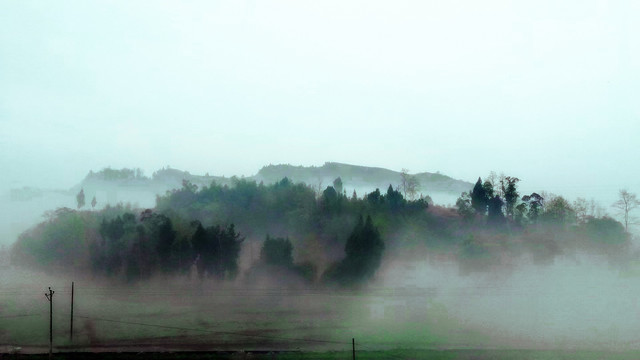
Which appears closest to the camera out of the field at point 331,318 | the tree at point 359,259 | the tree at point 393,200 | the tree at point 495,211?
the field at point 331,318

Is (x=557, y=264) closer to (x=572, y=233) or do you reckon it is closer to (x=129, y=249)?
(x=572, y=233)

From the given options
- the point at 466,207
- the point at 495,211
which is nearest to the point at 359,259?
the point at 466,207

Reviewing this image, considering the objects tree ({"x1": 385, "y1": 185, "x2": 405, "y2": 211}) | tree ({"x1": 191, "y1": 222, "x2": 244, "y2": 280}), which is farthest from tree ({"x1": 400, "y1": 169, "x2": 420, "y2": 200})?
tree ({"x1": 191, "y1": 222, "x2": 244, "y2": 280})

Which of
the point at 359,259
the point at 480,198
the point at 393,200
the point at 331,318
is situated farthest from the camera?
the point at 393,200

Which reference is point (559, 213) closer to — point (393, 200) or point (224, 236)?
point (393, 200)

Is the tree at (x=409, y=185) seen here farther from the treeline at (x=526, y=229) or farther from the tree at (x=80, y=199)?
the tree at (x=80, y=199)

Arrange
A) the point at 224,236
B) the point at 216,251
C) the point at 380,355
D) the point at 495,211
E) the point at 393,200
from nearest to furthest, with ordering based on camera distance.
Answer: the point at 380,355
the point at 216,251
the point at 224,236
the point at 495,211
the point at 393,200

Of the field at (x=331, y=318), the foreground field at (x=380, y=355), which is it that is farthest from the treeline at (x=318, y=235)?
the foreground field at (x=380, y=355)

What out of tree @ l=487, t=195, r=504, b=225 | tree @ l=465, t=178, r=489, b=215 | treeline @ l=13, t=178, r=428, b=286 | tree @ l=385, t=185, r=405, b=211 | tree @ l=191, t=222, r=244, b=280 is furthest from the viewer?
tree @ l=385, t=185, r=405, b=211

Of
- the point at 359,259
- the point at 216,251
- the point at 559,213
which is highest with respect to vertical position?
the point at 559,213

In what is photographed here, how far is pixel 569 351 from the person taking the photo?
34125 millimetres

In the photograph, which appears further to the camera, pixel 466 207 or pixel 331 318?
pixel 466 207

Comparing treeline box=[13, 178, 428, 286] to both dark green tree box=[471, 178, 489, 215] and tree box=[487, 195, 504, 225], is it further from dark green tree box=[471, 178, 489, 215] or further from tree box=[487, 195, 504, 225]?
tree box=[487, 195, 504, 225]

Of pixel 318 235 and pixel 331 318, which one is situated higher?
pixel 318 235
